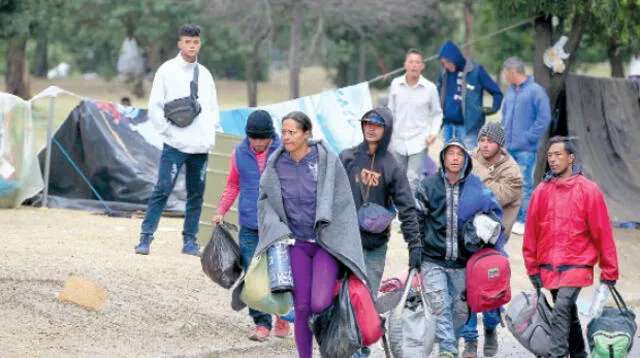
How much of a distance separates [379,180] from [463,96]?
6189 mm

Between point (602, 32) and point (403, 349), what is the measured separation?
1038cm

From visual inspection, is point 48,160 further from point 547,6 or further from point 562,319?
point 562,319

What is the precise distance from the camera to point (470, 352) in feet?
28.3

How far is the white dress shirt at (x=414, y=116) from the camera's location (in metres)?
12.7

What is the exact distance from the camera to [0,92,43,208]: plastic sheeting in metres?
13.1

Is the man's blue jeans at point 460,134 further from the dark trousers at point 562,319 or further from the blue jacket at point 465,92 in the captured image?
Answer: the dark trousers at point 562,319

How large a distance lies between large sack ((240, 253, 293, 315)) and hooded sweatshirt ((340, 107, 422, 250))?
0.77 meters

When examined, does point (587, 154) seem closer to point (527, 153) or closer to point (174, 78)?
point (527, 153)

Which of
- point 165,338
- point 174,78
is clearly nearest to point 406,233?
point 165,338

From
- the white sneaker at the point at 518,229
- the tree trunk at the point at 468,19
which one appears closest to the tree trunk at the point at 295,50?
the tree trunk at the point at 468,19

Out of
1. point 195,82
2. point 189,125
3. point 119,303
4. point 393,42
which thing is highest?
point 393,42

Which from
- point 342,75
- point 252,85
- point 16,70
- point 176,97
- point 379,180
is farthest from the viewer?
point 342,75

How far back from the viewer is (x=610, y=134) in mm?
15875

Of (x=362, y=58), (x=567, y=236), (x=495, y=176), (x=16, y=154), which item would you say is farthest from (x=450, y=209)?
(x=362, y=58)
